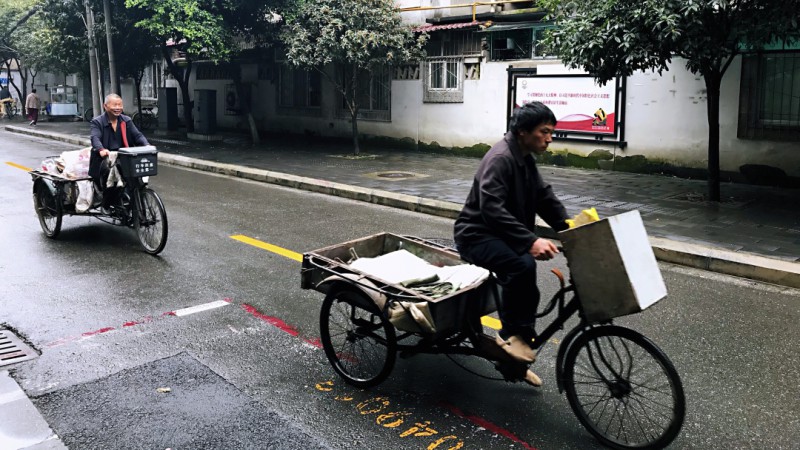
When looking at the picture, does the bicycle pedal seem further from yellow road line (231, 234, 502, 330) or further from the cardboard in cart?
yellow road line (231, 234, 502, 330)

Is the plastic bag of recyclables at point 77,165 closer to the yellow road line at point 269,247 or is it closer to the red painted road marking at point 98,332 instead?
the yellow road line at point 269,247

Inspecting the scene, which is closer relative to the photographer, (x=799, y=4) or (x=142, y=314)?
(x=142, y=314)

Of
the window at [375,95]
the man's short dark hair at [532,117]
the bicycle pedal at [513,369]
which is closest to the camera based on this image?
A: the man's short dark hair at [532,117]

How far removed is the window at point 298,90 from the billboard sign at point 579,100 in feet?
28.6

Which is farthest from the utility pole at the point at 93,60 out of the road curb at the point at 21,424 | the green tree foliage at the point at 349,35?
the road curb at the point at 21,424

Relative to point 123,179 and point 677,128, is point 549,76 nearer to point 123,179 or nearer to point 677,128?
point 677,128

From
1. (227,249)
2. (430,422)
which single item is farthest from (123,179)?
(430,422)

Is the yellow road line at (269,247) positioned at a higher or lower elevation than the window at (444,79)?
lower

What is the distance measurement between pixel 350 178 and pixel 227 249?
5833 mm

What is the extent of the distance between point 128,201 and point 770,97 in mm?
10765

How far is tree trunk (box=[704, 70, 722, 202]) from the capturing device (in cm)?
1022

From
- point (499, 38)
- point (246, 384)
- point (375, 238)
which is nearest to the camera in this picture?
point (246, 384)

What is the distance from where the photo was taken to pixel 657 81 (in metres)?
13.6

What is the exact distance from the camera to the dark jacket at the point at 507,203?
3.70 metres
